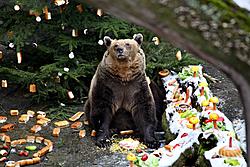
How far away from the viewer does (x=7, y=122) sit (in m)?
6.62

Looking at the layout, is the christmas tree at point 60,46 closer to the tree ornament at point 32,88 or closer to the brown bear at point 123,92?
the tree ornament at point 32,88

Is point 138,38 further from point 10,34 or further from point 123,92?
point 10,34

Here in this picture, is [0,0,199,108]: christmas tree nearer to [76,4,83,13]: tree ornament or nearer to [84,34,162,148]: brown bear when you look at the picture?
[76,4,83,13]: tree ornament

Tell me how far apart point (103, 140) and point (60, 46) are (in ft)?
5.45

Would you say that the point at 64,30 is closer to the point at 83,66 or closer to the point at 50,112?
the point at 83,66

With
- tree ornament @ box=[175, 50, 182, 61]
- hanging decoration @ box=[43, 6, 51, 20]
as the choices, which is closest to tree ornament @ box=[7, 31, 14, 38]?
hanging decoration @ box=[43, 6, 51, 20]

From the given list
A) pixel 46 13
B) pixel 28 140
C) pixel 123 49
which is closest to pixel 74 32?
pixel 46 13

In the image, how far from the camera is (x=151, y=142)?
5.91 m

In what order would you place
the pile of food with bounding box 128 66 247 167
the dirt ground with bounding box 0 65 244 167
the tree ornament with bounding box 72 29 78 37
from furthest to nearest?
the tree ornament with bounding box 72 29 78 37 → the dirt ground with bounding box 0 65 244 167 → the pile of food with bounding box 128 66 247 167

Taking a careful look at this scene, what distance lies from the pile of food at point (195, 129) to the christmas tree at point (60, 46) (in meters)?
0.79

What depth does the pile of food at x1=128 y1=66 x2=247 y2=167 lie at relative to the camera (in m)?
4.38

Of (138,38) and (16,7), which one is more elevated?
(16,7)

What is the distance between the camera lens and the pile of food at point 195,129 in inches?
172

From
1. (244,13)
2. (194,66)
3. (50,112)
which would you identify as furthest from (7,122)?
(244,13)
